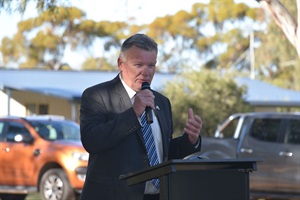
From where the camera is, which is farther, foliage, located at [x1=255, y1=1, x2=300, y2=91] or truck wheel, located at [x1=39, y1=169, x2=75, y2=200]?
foliage, located at [x1=255, y1=1, x2=300, y2=91]

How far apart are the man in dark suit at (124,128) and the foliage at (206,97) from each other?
21464mm

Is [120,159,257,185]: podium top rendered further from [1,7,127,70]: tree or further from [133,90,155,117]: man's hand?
[1,7,127,70]: tree

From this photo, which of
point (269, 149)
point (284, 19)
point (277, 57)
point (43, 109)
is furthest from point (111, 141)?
point (277, 57)

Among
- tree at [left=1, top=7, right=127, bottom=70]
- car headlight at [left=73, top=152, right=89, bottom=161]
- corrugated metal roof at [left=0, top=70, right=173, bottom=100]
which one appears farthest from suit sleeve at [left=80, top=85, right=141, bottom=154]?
tree at [left=1, top=7, right=127, bottom=70]

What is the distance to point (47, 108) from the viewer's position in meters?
35.5

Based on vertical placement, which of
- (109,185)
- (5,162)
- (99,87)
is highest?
(99,87)

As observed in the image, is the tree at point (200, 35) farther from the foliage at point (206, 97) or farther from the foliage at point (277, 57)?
the foliage at point (206, 97)

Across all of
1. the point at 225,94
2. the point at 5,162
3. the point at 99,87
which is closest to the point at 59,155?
the point at 5,162

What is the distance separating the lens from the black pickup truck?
1433 cm

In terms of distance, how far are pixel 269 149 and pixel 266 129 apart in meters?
0.58

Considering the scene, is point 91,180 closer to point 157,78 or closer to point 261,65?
point 157,78

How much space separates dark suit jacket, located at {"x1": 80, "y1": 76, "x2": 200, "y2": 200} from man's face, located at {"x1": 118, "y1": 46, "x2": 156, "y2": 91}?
0.38 ft

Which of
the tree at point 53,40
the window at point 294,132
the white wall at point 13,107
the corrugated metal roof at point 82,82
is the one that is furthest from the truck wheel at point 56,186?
the tree at point 53,40

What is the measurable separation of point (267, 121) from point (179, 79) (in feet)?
45.1
